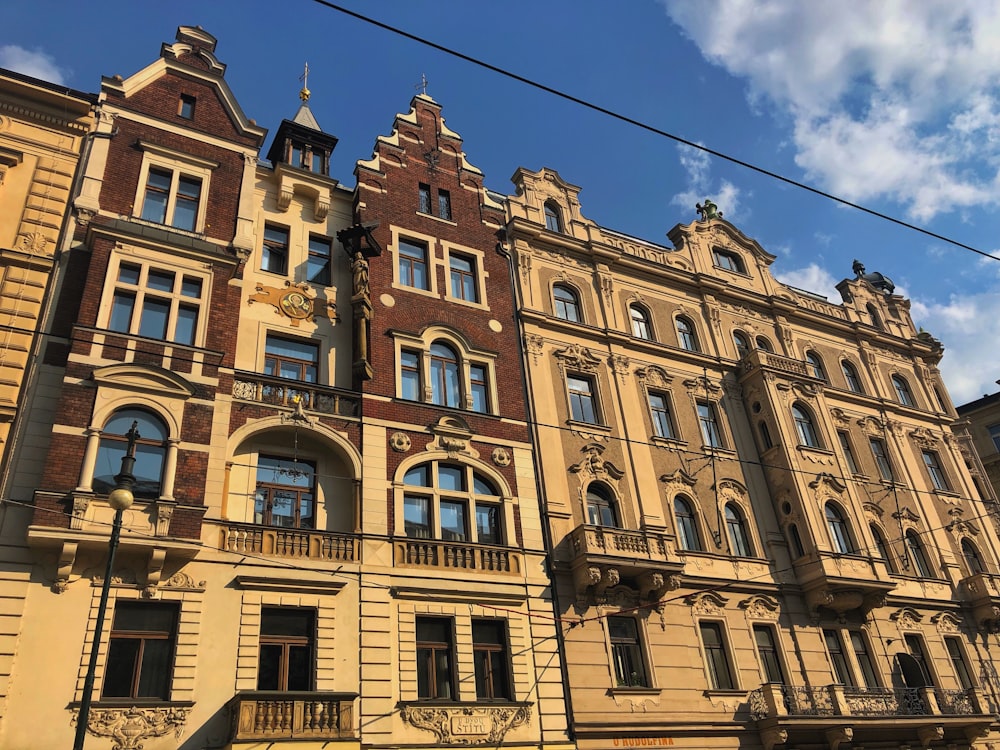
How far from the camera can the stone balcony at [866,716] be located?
2403cm

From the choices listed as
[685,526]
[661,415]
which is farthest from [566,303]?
[685,526]

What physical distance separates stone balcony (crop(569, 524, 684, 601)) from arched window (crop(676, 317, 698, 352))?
35.4ft

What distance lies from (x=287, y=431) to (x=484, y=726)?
31.1 feet

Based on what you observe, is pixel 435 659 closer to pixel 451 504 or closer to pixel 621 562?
pixel 451 504

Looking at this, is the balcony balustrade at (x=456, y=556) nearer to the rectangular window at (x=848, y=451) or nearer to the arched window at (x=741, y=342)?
the arched window at (x=741, y=342)

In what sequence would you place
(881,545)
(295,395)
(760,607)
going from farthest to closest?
(881,545)
(760,607)
(295,395)

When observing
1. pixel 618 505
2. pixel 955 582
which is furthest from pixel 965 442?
pixel 618 505

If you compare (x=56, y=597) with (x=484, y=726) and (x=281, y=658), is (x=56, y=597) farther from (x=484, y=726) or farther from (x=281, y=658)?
(x=484, y=726)

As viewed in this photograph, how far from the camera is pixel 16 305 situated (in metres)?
20.3

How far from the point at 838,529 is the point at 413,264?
19557mm

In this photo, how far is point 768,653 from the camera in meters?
26.4

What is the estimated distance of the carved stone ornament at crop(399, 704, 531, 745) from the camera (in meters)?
19.3

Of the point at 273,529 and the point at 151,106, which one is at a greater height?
the point at 151,106

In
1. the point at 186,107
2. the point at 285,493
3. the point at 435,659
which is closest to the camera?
the point at 435,659
